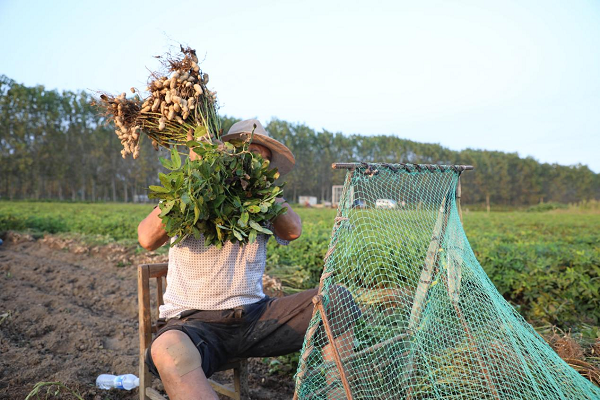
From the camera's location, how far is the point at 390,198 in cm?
233

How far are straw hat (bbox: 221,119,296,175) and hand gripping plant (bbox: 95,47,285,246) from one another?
108mm

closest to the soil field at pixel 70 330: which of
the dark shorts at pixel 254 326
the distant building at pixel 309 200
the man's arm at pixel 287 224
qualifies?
the dark shorts at pixel 254 326

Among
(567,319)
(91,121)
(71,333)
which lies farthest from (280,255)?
(91,121)

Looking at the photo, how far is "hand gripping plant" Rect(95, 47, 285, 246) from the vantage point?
6.14 ft

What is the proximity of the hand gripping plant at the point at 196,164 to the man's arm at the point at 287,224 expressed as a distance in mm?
92

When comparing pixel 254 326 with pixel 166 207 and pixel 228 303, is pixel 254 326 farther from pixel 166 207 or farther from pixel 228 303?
pixel 166 207

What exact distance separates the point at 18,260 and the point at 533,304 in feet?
24.9

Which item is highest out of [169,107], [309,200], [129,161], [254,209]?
[129,161]

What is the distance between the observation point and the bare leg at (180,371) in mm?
1663

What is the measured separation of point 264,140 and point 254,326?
3.37 ft

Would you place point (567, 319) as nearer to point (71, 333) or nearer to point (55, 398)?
point (55, 398)

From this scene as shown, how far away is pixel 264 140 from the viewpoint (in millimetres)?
2400

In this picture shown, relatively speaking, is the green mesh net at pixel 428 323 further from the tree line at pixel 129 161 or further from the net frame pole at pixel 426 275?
the tree line at pixel 129 161

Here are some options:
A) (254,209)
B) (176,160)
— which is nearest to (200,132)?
(176,160)
